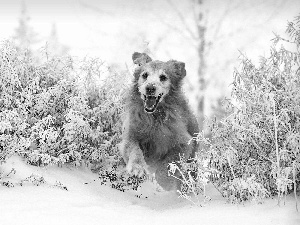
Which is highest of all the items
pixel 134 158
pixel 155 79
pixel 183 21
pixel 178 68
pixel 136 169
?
pixel 183 21

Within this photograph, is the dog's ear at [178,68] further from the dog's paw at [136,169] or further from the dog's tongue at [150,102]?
the dog's paw at [136,169]

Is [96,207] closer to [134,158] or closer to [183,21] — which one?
[134,158]

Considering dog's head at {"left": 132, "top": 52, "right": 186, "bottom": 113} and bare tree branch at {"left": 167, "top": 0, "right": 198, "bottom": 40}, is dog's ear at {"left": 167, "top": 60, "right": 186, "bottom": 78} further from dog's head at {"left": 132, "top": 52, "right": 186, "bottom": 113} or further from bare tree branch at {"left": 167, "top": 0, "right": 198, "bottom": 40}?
bare tree branch at {"left": 167, "top": 0, "right": 198, "bottom": 40}

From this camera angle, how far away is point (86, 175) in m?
5.83

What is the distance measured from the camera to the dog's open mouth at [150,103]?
5.56m

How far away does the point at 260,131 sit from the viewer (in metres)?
4.16

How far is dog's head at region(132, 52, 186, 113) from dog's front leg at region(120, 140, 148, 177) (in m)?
0.53

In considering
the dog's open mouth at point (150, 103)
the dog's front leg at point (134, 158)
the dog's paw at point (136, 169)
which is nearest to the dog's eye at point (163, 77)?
the dog's open mouth at point (150, 103)

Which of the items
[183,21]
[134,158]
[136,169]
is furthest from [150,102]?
[183,21]

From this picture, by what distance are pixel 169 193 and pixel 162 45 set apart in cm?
755

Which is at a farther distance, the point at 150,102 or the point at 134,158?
the point at 150,102

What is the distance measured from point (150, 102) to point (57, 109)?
1338mm

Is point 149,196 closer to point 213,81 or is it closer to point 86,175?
point 86,175

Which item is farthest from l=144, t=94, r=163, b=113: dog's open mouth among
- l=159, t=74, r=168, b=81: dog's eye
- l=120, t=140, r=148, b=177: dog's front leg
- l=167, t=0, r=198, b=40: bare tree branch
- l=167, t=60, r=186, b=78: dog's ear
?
l=167, t=0, r=198, b=40: bare tree branch
